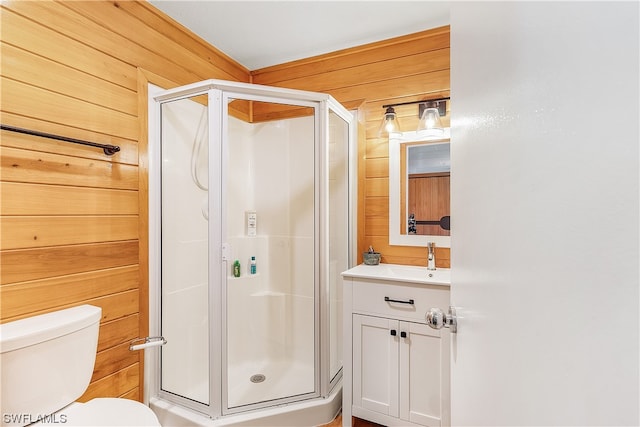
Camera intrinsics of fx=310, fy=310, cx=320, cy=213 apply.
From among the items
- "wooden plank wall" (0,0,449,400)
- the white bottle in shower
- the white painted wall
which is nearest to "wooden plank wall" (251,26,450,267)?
"wooden plank wall" (0,0,449,400)

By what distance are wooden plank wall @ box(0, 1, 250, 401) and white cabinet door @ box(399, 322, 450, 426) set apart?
4.59 feet

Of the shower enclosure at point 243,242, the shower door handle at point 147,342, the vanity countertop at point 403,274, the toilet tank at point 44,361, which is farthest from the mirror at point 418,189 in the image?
the toilet tank at point 44,361

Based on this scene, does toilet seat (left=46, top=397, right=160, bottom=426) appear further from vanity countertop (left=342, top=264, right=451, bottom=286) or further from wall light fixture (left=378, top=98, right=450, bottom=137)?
wall light fixture (left=378, top=98, right=450, bottom=137)

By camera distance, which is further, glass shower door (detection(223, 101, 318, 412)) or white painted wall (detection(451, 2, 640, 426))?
glass shower door (detection(223, 101, 318, 412))

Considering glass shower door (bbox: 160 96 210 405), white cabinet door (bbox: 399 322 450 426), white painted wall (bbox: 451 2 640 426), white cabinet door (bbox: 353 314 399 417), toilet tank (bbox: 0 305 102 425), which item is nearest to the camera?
white painted wall (bbox: 451 2 640 426)

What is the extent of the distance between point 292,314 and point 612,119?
2091 mm

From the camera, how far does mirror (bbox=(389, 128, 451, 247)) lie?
6.32 ft

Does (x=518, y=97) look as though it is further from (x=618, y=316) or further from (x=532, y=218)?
(x=618, y=316)

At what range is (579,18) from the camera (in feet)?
0.85

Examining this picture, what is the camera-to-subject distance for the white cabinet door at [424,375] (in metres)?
1.50

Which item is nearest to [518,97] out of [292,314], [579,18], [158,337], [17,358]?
[579,18]

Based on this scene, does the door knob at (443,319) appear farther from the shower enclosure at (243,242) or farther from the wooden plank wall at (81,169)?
the wooden plank wall at (81,169)

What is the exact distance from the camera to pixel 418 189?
2.00 m

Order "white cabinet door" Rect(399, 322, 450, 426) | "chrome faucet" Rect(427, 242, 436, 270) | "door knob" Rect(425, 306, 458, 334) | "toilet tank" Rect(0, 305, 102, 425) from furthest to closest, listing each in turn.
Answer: "chrome faucet" Rect(427, 242, 436, 270) < "white cabinet door" Rect(399, 322, 450, 426) < "toilet tank" Rect(0, 305, 102, 425) < "door knob" Rect(425, 306, 458, 334)
